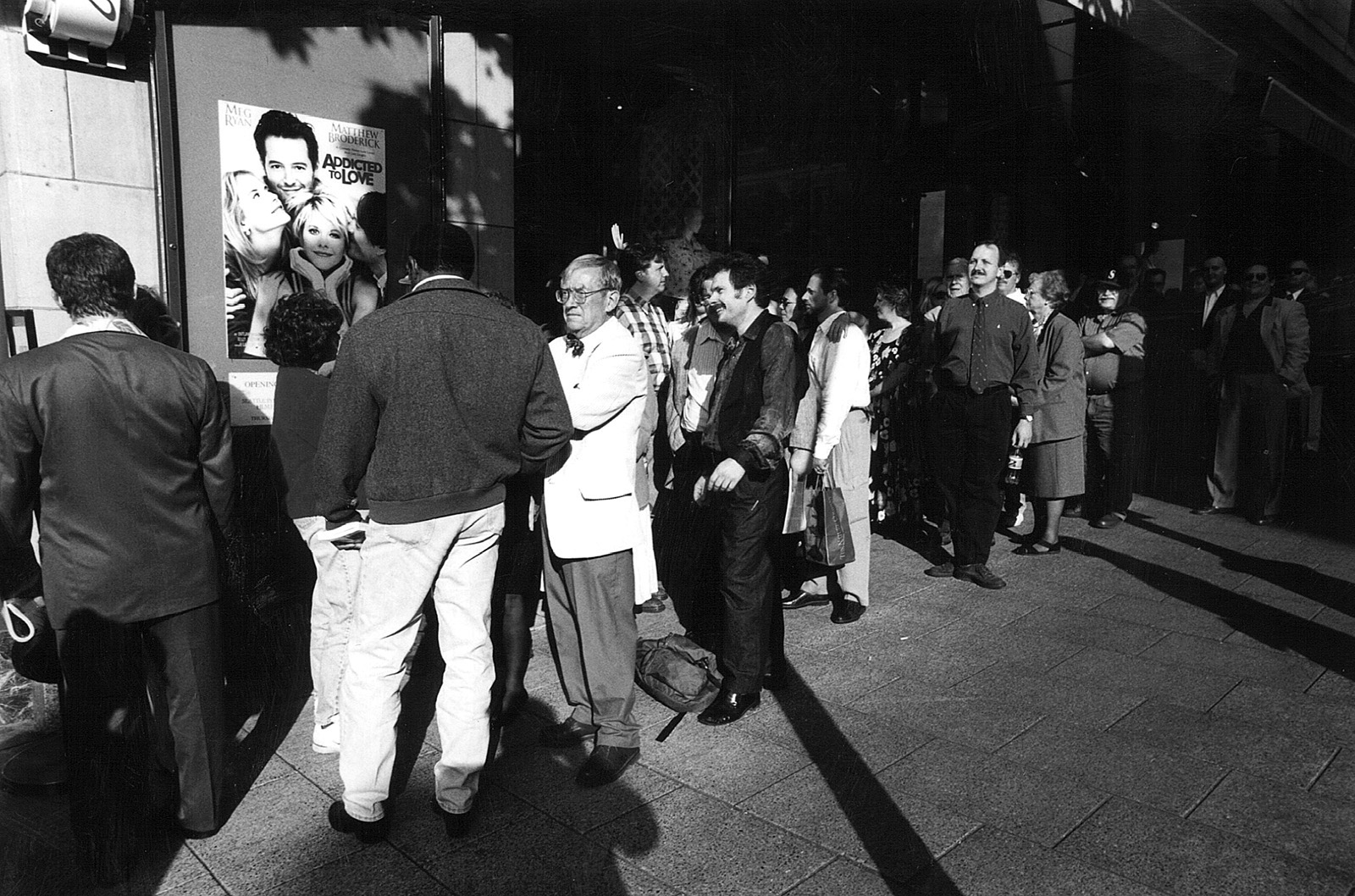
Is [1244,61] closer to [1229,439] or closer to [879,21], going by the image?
[879,21]

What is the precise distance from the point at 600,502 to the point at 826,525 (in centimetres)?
197

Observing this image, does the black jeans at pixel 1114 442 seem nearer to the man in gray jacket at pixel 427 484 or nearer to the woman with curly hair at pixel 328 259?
the woman with curly hair at pixel 328 259

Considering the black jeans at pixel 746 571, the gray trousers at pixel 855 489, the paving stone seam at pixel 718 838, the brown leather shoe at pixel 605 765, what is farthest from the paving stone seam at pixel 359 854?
the gray trousers at pixel 855 489

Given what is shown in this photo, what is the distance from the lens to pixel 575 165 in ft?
24.2

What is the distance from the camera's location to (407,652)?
296 centimetres

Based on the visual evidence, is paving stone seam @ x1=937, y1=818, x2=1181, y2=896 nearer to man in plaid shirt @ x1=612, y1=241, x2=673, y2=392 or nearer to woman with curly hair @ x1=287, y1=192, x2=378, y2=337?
man in plaid shirt @ x1=612, y1=241, x2=673, y2=392

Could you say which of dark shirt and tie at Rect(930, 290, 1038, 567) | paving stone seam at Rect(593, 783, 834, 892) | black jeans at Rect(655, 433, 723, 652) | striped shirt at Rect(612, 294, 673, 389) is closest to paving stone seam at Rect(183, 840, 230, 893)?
paving stone seam at Rect(593, 783, 834, 892)

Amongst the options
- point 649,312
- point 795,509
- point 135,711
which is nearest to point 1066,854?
point 795,509

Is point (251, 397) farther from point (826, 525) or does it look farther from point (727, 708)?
point (826, 525)

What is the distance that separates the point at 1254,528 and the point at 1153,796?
555 cm

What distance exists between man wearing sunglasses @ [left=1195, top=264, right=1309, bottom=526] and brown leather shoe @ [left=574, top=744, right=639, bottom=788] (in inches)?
272

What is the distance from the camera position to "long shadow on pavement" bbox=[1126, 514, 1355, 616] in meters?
5.71

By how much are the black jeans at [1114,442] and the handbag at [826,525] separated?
3838 mm

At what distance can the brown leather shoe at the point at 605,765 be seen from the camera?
3.31m
